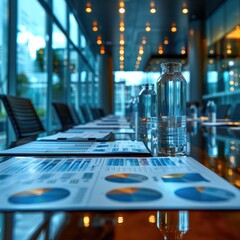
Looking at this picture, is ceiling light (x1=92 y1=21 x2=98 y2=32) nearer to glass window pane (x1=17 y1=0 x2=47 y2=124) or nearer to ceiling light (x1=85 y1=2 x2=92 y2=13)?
ceiling light (x1=85 y1=2 x2=92 y2=13)

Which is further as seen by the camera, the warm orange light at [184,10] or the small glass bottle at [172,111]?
the warm orange light at [184,10]

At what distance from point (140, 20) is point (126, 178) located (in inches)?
278

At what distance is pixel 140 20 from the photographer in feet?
23.2

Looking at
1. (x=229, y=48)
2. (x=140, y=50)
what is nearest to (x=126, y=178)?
(x=229, y=48)

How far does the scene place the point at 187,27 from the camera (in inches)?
302

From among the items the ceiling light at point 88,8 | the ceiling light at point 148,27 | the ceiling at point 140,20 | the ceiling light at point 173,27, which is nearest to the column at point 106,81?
the ceiling at point 140,20

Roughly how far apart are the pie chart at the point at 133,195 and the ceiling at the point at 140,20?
595cm

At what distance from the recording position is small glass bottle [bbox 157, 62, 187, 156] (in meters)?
0.72

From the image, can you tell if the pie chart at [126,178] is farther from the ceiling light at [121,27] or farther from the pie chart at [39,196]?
the ceiling light at [121,27]

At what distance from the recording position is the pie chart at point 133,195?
1.08ft

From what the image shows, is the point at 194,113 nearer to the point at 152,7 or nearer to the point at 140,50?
the point at 152,7

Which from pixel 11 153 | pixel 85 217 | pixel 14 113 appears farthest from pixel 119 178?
pixel 14 113

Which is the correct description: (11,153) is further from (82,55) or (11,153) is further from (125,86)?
(125,86)

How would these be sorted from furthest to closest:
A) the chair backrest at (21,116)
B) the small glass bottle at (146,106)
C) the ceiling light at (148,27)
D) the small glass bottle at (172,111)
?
the ceiling light at (148,27) < the chair backrest at (21,116) < the small glass bottle at (146,106) < the small glass bottle at (172,111)
